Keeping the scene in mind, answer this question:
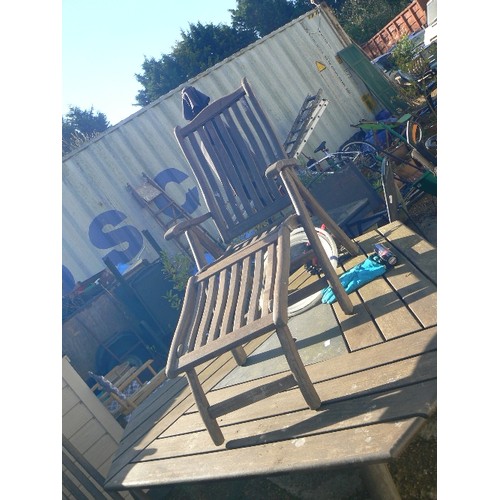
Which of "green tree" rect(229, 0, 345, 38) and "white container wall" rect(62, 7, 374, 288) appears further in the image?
"green tree" rect(229, 0, 345, 38)

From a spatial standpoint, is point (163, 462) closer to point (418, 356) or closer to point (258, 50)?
point (418, 356)

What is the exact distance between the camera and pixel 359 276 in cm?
261

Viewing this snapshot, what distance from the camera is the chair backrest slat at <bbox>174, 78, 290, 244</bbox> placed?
2.96m

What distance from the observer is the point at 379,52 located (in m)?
18.6

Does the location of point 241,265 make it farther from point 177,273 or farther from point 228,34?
point 228,34

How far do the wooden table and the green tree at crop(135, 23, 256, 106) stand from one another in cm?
2308

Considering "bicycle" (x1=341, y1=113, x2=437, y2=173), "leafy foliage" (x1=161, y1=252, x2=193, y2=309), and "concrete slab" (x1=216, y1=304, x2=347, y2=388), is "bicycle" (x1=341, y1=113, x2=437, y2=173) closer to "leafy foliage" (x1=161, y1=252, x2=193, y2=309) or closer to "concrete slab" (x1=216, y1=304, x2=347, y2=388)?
"concrete slab" (x1=216, y1=304, x2=347, y2=388)

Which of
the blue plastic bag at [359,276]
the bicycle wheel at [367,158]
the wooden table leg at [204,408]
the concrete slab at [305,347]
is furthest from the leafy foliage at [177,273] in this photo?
the wooden table leg at [204,408]

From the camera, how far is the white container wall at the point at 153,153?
6.52 m

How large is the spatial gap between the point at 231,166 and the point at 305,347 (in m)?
1.46

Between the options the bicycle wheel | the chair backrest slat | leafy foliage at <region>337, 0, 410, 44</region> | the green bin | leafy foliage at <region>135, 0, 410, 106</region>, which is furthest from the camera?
leafy foliage at <region>135, 0, 410, 106</region>

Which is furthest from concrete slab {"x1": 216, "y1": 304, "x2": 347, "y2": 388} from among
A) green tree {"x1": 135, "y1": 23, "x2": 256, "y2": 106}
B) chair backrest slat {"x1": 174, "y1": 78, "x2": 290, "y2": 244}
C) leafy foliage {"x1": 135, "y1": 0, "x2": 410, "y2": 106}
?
green tree {"x1": 135, "y1": 23, "x2": 256, "y2": 106}
